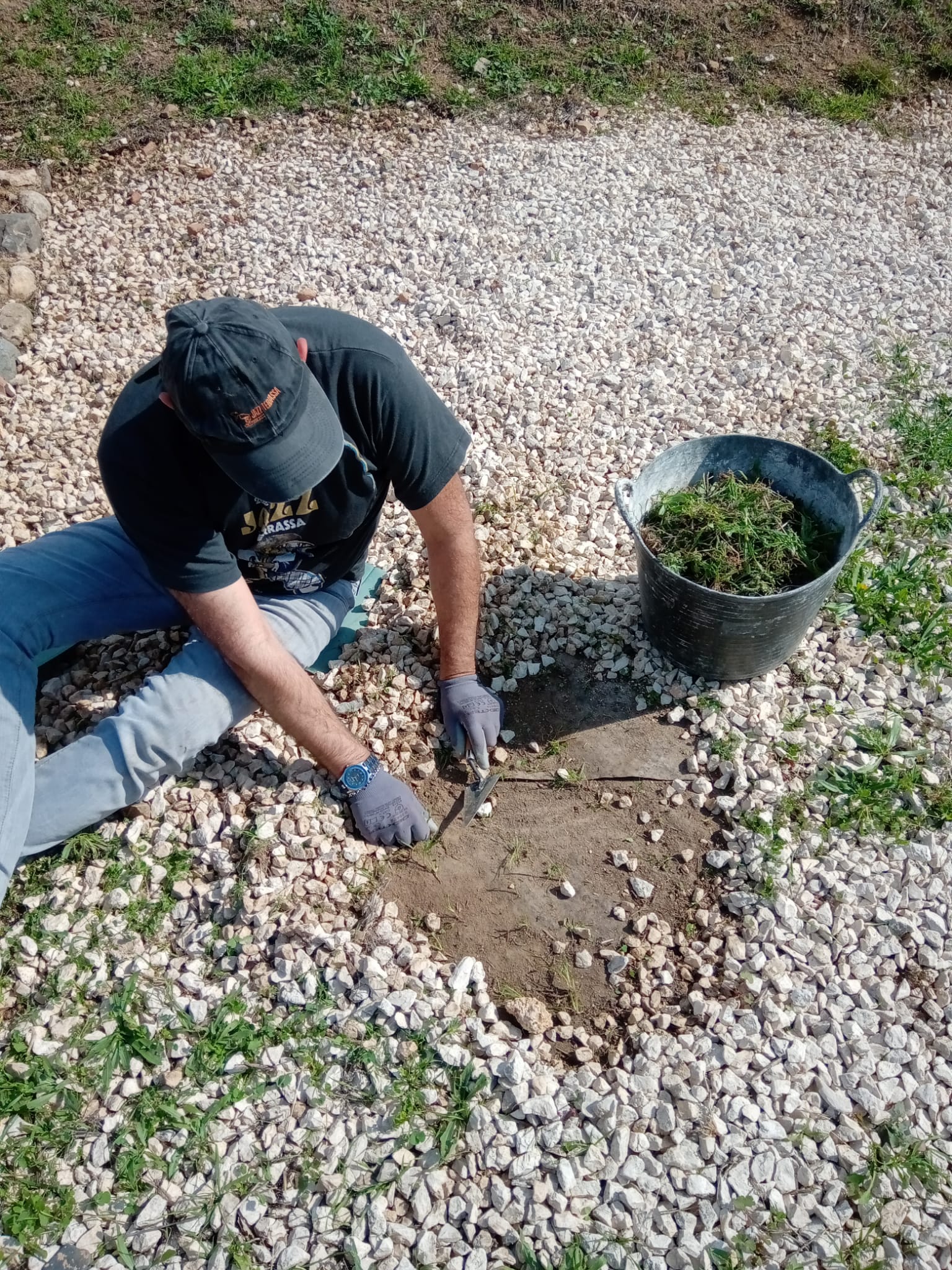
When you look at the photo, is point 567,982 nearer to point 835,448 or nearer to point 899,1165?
point 899,1165

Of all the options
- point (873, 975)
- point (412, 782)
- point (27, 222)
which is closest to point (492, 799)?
point (412, 782)

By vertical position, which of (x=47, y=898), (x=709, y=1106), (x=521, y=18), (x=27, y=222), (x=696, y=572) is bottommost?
(x=709, y=1106)

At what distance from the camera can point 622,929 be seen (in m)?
2.98

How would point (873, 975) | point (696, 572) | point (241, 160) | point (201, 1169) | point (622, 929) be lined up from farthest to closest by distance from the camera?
point (241, 160)
point (696, 572)
point (622, 929)
point (873, 975)
point (201, 1169)

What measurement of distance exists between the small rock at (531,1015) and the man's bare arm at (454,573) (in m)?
1.18

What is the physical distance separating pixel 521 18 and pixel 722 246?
2983 mm

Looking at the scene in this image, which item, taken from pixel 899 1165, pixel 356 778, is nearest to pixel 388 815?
pixel 356 778

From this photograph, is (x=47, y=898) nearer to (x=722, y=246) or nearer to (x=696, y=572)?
(x=696, y=572)

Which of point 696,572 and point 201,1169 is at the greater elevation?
point 696,572

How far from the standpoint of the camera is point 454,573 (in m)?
3.25

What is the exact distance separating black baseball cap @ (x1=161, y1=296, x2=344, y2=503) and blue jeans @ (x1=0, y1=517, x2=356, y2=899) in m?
0.88

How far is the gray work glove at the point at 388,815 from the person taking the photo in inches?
122

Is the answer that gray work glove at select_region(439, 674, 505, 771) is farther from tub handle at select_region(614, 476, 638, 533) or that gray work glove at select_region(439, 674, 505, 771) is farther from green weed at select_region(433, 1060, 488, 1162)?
green weed at select_region(433, 1060, 488, 1162)

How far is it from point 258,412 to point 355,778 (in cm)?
134
